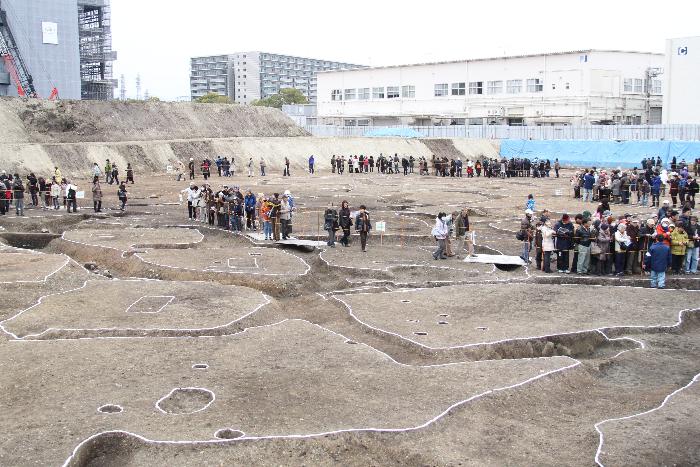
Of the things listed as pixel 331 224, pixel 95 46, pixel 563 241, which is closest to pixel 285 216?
pixel 331 224

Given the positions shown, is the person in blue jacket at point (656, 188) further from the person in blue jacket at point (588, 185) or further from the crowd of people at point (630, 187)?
the person in blue jacket at point (588, 185)

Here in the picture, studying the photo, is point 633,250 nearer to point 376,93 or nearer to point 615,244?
point 615,244

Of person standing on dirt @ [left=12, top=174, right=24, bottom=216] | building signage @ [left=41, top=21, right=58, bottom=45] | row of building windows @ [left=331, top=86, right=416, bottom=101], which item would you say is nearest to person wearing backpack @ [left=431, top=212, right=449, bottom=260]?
person standing on dirt @ [left=12, top=174, right=24, bottom=216]

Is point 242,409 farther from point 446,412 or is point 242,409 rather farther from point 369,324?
point 369,324

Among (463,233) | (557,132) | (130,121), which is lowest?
Answer: (463,233)

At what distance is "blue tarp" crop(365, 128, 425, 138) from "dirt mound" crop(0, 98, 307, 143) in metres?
8.83

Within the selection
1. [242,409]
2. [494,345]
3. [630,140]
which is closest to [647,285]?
[494,345]

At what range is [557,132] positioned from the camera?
72.1m

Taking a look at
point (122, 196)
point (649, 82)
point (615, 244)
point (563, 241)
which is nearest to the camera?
point (615, 244)

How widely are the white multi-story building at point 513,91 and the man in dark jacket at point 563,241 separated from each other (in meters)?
58.9

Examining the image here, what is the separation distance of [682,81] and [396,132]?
96.0ft

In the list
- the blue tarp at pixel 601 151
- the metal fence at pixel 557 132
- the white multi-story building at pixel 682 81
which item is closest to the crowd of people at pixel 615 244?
the blue tarp at pixel 601 151

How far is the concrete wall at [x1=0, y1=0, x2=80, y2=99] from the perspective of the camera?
89000 millimetres

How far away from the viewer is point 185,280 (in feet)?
71.1
